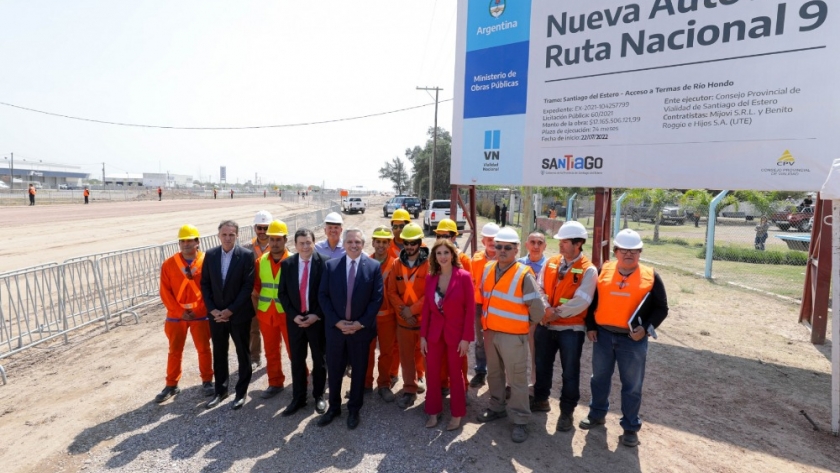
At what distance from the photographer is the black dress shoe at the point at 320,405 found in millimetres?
4379

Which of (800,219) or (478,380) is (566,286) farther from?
(800,219)

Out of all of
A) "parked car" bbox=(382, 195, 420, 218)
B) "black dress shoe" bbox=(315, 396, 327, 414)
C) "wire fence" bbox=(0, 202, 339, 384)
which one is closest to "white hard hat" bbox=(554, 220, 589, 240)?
"black dress shoe" bbox=(315, 396, 327, 414)

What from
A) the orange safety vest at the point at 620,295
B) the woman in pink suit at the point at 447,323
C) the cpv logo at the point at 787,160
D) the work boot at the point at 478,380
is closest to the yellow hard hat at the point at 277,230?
the woman in pink suit at the point at 447,323

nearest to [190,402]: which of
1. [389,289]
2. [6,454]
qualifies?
[6,454]

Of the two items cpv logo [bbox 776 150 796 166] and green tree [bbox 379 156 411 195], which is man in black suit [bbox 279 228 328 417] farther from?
green tree [bbox 379 156 411 195]

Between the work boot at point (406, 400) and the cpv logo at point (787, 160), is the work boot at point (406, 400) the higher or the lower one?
the lower one

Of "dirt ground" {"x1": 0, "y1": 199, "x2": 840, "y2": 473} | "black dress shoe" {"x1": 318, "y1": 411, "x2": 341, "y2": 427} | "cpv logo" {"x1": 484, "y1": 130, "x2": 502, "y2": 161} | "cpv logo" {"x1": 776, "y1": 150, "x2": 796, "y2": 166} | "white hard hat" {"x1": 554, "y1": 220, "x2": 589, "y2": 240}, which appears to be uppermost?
"cpv logo" {"x1": 484, "y1": 130, "x2": 502, "y2": 161}

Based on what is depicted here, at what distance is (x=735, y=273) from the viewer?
11.7 metres

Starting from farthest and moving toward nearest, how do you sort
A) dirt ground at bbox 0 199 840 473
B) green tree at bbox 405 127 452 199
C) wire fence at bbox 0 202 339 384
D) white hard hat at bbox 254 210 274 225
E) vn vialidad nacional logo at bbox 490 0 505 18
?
green tree at bbox 405 127 452 199, vn vialidad nacional logo at bbox 490 0 505 18, wire fence at bbox 0 202 339 384, white hard hat at bbox 254 210 274 225, dirt ground at bbox 0 199 840 473

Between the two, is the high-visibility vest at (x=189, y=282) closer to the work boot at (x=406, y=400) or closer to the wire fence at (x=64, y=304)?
the work boot at (x=406, y=400)

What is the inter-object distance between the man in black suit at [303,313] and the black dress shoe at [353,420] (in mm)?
394

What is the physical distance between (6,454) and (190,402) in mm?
1437

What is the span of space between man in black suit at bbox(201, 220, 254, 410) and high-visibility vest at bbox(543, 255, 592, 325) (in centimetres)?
308

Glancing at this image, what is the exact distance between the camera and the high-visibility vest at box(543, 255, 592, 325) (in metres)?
4.00
